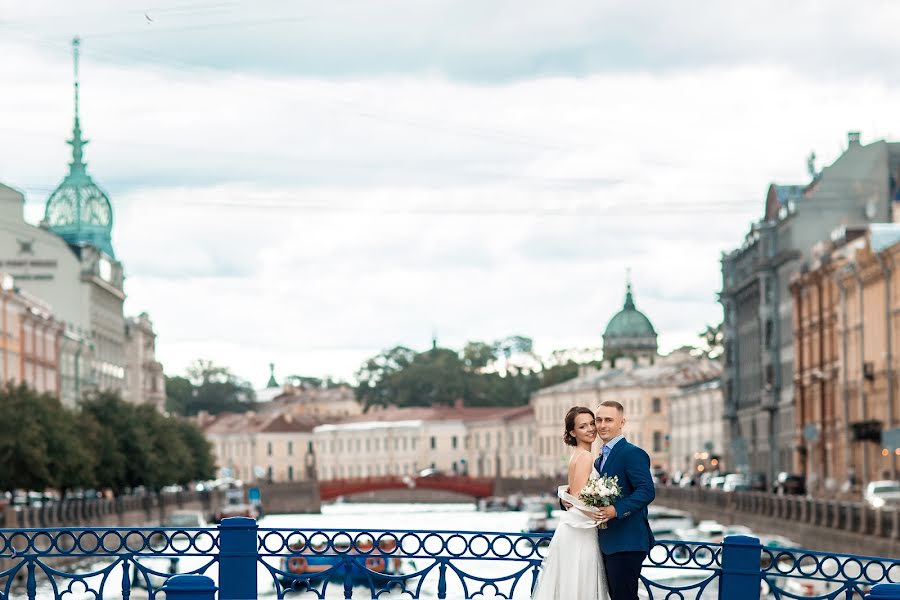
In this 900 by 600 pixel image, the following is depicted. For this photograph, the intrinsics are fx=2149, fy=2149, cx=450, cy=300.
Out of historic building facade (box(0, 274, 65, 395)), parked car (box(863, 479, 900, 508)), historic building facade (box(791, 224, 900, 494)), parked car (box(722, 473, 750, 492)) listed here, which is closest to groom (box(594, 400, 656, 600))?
parked car (box(863, 479, 900, 508))

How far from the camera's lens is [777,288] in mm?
121375

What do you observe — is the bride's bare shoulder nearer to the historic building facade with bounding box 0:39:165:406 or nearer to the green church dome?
the historic building facade with bounding box 0:39:165:406

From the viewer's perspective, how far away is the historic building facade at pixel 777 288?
110m

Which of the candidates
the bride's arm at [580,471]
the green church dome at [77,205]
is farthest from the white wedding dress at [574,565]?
the green church dome at [77,205]

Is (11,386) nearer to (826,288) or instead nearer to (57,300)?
(826,288)

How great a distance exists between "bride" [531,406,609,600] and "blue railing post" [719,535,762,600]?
2.11 metres

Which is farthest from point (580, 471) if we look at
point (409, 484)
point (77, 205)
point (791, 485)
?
point (409, 484)

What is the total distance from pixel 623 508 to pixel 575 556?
63 centimetres

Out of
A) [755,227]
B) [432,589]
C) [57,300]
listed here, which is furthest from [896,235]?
[57,300]

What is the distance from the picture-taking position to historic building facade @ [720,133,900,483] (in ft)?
362

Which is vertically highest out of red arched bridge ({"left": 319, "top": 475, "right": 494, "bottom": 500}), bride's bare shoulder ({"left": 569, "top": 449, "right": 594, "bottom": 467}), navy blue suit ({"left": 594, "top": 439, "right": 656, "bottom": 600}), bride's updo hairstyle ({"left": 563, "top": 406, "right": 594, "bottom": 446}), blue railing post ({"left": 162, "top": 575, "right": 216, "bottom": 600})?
bride's updo hairstyle ({"left": 563, "top": 406, "right": 594, "bottom": 446})

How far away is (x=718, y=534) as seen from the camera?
8456 centimetres

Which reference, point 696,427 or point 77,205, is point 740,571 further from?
point 696,427

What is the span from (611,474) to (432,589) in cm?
6910
